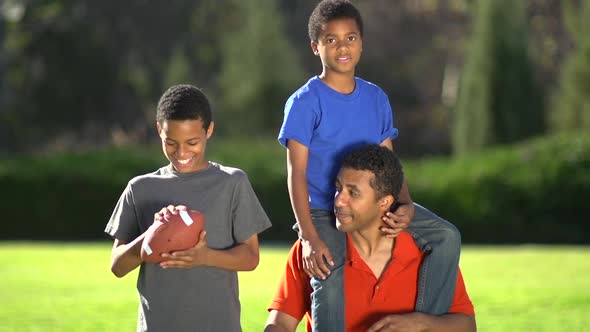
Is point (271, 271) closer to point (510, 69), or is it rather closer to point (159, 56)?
point (510, 69)

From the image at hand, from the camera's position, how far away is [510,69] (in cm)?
3131

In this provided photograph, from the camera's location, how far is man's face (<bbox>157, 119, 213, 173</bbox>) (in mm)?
4816

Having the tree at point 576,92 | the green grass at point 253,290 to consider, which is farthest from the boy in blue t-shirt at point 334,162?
the tree at point 576,92

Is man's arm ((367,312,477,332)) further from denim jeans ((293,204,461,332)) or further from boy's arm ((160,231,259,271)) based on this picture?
boy's arm ((160,231,259,271))

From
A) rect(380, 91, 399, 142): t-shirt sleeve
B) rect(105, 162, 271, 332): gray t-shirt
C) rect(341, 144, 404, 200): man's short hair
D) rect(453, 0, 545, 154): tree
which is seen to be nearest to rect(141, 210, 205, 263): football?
rect(105, 162, 271, 332): gray t-shirt

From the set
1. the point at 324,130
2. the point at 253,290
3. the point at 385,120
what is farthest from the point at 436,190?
the point at 324,130

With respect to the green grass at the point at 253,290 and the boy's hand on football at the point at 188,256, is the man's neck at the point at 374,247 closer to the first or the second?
the boy's hand on football at the point at 188,256

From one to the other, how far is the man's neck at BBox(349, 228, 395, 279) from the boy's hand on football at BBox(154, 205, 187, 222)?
2.97 feet

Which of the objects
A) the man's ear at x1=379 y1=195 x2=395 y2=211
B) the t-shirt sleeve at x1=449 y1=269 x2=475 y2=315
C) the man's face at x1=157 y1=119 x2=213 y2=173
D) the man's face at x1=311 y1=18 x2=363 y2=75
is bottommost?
the t-shirt sleeve at x1=449 y1=269 x2=475 y2=315

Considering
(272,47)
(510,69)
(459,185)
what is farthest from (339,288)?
(272,47)

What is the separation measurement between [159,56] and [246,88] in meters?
6.16

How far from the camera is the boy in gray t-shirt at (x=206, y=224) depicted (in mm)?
4805

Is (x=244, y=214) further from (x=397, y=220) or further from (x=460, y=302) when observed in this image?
(x=460, y=302)

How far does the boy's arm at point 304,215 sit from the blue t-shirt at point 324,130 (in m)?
0.06
